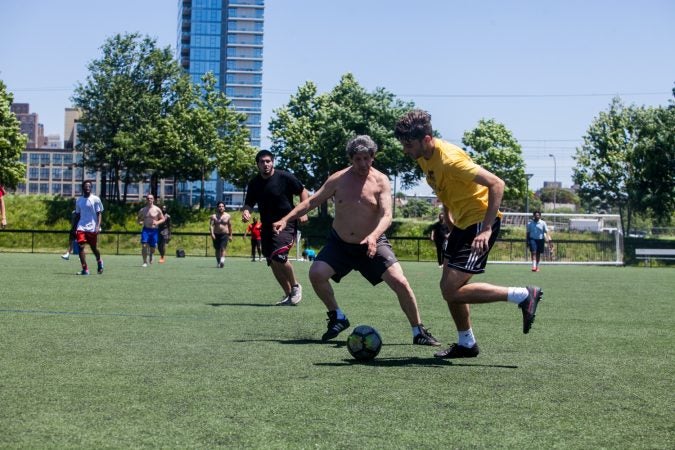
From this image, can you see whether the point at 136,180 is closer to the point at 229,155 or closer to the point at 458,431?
the point at 229,155

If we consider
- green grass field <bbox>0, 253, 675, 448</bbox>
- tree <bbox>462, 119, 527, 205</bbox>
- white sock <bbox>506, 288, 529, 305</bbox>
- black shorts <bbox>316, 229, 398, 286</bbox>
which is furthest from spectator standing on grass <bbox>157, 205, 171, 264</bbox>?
tree <bbox>462, 119, 527, 205</bbox>

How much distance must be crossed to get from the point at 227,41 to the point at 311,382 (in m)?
157

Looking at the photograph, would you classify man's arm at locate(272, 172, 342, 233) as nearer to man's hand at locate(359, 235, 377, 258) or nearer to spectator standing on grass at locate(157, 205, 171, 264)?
man's hand at locate(359, 235, 377, 258)

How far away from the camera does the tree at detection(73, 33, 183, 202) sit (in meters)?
69.2

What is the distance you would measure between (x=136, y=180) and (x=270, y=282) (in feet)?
183

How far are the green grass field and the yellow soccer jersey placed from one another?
3.77 ft

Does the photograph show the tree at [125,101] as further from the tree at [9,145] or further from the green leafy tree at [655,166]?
the green leafy tree at [655,166]

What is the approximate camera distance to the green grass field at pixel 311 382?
421 centimetres

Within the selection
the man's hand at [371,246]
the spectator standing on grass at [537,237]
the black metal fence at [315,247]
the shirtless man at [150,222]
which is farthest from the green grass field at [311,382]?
the black metal fence at [315,247]

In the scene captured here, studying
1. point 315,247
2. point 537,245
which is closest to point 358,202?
point 537,245

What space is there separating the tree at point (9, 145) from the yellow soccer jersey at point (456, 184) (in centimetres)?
5669

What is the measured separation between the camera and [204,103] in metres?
71.8

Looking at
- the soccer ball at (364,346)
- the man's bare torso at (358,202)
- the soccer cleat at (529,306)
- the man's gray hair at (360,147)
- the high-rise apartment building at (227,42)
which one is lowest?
the soccer ball at (364,346)

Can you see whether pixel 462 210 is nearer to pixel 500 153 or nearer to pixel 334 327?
pixel 334 327
